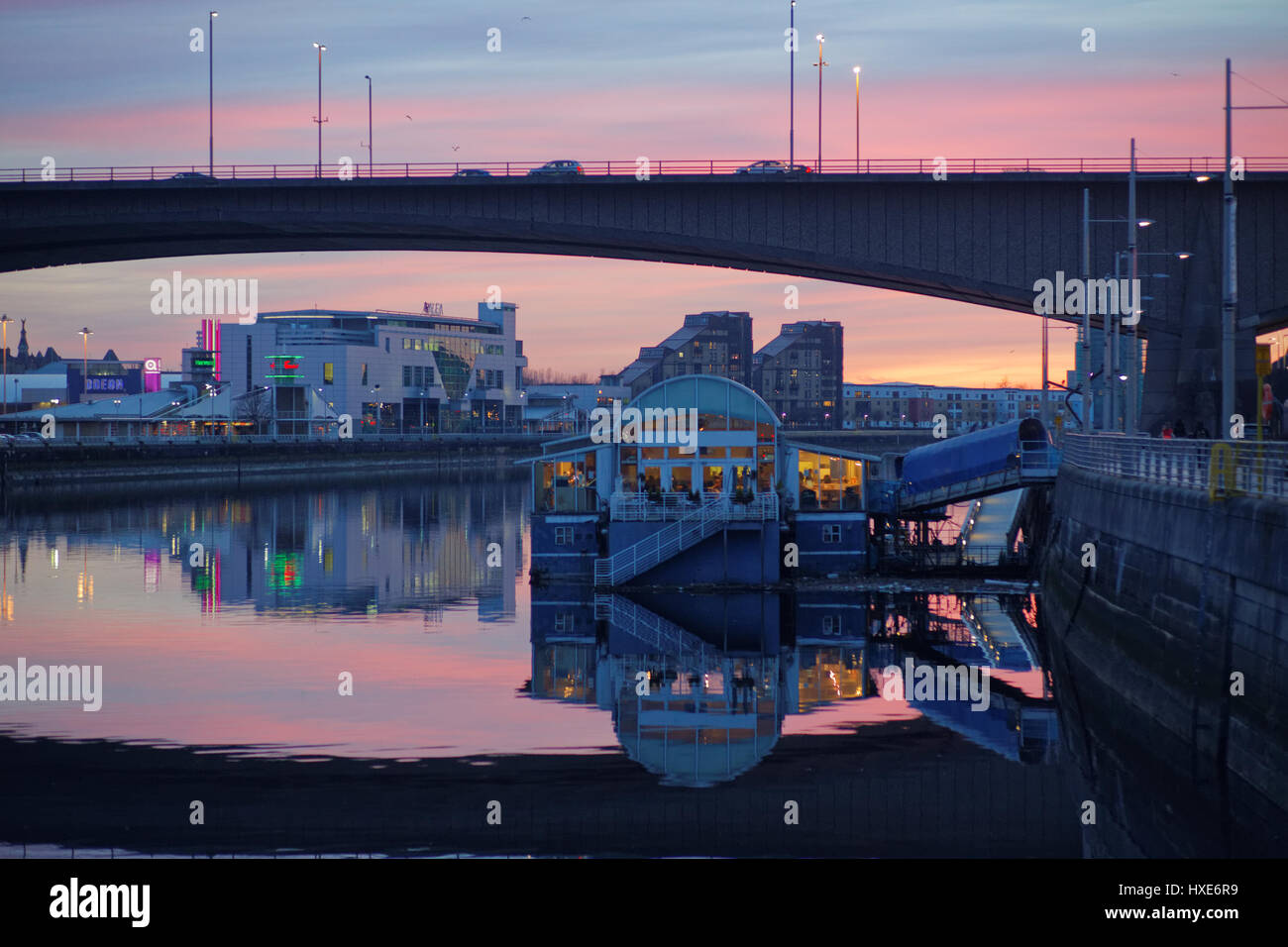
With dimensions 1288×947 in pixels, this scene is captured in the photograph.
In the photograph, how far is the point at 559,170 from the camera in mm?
62844

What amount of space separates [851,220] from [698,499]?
15.0m

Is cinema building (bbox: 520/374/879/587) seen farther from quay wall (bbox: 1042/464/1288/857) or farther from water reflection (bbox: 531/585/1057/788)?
quay wall (bbox: 1042/464/1288/857)

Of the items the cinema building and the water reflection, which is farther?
the cinema building

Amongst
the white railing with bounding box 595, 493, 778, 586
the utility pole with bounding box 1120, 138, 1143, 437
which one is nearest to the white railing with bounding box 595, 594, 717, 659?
the white railing with bounding box 595, 493, 778, 586

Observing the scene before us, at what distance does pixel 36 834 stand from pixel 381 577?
36685 millimetres

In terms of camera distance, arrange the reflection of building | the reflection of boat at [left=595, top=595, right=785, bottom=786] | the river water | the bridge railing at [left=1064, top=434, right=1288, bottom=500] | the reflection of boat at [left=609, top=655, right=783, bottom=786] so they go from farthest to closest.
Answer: the reflection of building, the reflection of boat at [left=595, top=595, right=785, bottom=786], the reflection of boat at [left=609, top=655, right=783, bottom=786], the bridge railing at [left=1064, top=434, right=1288, bottom=500], the river water

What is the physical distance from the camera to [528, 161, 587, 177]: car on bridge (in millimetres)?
62344

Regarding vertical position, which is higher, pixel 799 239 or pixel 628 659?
pixel 799 239

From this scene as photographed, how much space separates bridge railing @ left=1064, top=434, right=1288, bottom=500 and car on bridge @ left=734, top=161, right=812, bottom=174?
1999 cm

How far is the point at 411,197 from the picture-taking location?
64000 mm

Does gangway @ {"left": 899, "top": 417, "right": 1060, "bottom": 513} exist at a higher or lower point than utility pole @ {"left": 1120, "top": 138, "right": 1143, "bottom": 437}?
lower

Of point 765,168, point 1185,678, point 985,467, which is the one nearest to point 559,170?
point 765,168
